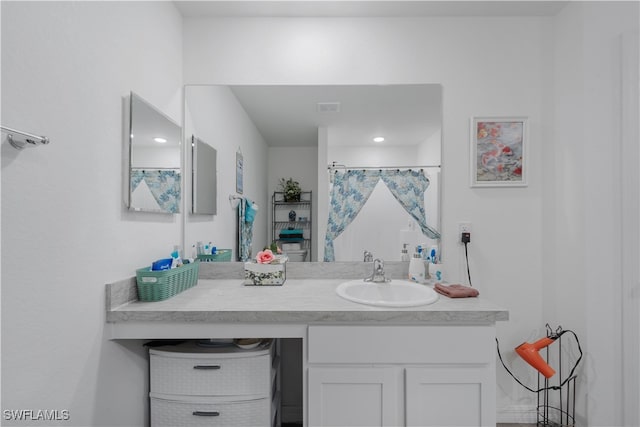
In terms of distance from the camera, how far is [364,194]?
1907 mm

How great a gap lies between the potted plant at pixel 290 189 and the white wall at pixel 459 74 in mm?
592

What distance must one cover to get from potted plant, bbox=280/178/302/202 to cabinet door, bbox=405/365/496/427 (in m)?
1.09

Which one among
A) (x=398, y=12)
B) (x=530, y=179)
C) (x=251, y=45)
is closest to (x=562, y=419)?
(x=530, y=179)

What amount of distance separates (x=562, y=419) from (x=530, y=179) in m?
1.35

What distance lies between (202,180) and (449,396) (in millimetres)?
1647

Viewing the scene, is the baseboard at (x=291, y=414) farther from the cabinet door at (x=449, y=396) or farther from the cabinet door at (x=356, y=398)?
the cabinet door at (x=449, y=396)

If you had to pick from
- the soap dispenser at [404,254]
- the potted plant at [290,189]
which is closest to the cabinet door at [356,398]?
the soap dispenser at [404,254]

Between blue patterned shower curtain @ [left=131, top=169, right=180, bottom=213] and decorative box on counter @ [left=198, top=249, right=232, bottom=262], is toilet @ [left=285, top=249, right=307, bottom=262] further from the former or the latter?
blue patterned shower curtain @ [left=131, top=169, right=180, bottom=213]

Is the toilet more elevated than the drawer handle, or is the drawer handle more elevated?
the toilet

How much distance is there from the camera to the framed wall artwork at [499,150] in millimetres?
1860

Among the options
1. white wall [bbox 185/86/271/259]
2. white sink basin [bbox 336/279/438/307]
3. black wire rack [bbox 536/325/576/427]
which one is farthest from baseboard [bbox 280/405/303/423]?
black wire rack [bbox 536/325/576/427]

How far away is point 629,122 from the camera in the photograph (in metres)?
1.58

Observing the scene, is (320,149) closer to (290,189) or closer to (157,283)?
(290,189)

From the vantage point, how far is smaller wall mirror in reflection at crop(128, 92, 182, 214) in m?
1.38
